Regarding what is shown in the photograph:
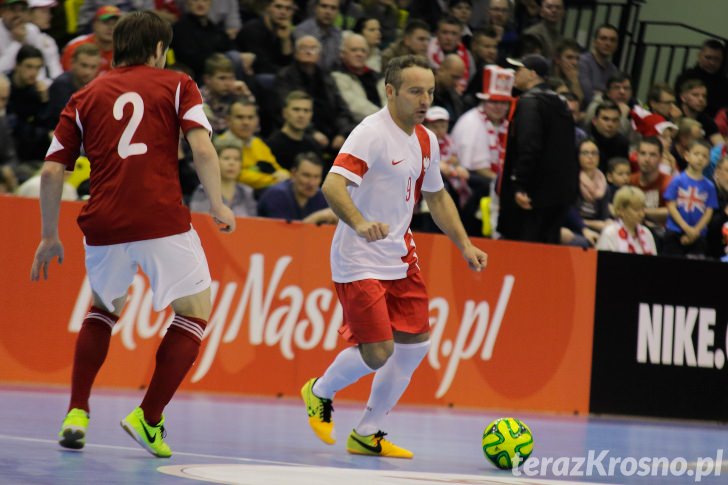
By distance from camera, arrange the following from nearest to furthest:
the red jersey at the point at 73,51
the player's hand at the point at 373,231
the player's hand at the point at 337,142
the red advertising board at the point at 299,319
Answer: the player's hand at the point at 373,231, the red advertising board at the point at 299,319, the red jersey at the point at 73,51, the player's hand at the point at 337,142

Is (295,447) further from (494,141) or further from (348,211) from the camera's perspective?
(494,141)

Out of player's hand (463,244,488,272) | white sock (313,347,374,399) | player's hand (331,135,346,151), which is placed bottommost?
player's hand (331,135,346,151)

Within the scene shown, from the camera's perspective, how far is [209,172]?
21.0 ft

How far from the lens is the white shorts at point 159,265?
21.2ft

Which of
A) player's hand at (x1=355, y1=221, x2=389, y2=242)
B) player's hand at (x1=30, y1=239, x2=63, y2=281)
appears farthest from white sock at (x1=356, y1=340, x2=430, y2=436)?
player's hand at (x1=30, y1=239, x2=63, y2=281)

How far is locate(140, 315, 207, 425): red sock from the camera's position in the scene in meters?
6.48

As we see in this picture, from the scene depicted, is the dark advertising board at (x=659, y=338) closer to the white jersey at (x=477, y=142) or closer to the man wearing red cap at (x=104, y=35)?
the white jersey at (x=477, y=142)

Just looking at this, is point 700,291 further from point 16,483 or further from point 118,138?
point 16,483

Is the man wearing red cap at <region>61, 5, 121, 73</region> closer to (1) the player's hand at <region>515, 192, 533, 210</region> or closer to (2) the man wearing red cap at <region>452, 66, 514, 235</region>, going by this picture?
(2) the man wearing red cap at <region>452, 66, 514, 235</region>

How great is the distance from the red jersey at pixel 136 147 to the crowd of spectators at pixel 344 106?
4308 mm

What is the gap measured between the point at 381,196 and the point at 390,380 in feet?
3.53

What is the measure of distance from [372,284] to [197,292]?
1227mm

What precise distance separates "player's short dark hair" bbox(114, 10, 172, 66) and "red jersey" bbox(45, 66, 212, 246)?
0.23 feet

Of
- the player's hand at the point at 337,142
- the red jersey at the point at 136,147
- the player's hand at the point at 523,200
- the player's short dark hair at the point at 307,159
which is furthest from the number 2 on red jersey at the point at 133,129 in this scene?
the player's hand at the point at 337,142
